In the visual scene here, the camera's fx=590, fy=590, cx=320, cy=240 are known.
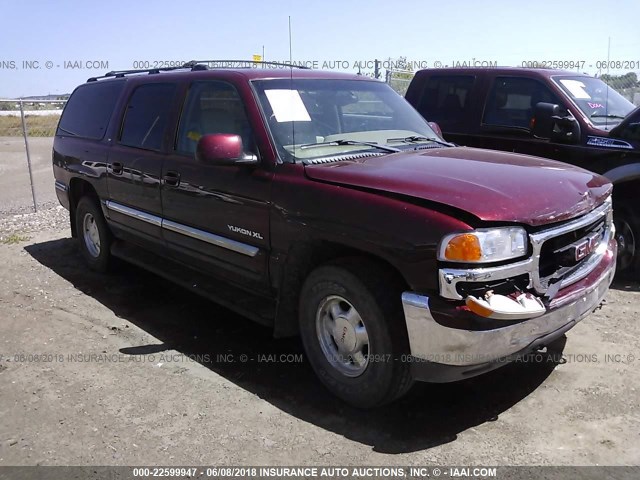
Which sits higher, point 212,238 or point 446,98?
point 446,98

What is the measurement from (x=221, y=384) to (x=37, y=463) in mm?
1164

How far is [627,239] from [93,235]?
18.0 feet

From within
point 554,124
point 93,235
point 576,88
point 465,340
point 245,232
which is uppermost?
point 576,88

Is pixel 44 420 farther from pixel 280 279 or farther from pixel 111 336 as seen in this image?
pixel 280 279

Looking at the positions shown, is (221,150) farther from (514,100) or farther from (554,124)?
(514,100)

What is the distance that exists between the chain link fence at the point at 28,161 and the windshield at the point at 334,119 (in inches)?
226

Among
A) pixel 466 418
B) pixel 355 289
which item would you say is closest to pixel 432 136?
pixel 355 289

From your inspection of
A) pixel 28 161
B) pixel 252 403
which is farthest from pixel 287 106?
pixel 28 161

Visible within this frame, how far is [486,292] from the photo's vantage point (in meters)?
2.91

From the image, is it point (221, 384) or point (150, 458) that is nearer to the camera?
point (150, 458)

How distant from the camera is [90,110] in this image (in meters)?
6.24

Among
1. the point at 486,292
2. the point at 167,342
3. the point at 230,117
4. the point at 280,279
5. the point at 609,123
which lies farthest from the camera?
the point at 609,123

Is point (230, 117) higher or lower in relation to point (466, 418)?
higher

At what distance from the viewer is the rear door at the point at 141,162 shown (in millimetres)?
4926
